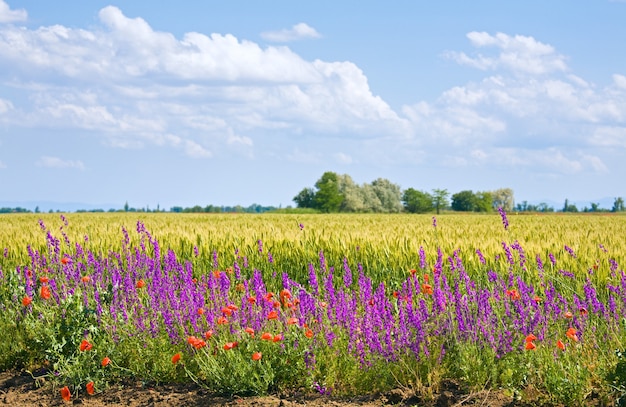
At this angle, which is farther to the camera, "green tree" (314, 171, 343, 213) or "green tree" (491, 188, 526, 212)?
"green tree" (491, 188, 526, 212)

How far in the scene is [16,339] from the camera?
589 cm

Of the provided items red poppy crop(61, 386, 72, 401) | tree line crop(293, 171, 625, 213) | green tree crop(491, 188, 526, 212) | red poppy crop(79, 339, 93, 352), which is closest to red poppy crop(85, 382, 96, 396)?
red poppy crop(61, 386, 72, 401)

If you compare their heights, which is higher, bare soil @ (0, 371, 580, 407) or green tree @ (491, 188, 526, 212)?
green tree @ (491, 188, 526, 212)

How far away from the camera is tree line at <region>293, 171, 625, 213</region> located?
81938 millimetres

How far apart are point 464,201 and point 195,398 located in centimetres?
10429

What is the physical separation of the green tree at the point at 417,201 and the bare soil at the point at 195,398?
8476cm

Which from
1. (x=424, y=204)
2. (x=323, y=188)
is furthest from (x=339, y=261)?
(x=424, y=204)

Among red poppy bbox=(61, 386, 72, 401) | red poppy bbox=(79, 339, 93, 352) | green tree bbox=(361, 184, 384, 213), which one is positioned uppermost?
green tree bbox=(361, 184, 384, 213)

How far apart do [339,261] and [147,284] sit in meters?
3.57

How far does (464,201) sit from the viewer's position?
4161 inches

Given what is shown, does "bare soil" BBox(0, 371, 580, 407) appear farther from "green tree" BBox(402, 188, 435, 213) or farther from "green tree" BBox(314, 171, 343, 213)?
"green tree" BBox(402, 188, 435, 213)

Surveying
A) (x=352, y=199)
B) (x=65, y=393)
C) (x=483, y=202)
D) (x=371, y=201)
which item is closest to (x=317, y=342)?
(x=65, y=393)

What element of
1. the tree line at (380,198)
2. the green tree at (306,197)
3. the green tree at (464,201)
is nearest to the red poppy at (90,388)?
the tree line at (380,198)

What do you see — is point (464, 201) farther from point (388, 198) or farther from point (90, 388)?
point (90, 388)
